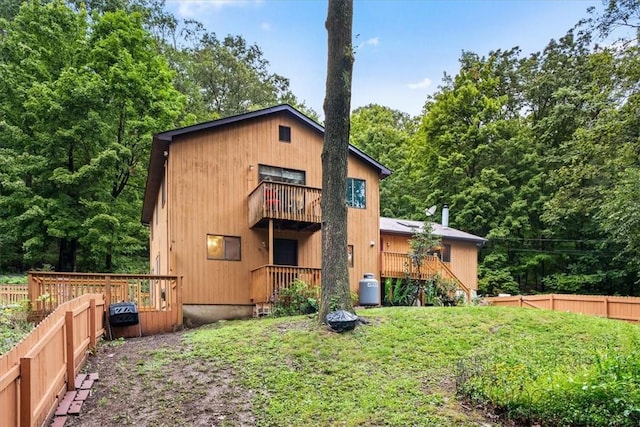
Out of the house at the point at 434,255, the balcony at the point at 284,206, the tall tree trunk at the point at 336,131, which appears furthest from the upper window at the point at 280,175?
the tall tree trunk at the point at 336,131

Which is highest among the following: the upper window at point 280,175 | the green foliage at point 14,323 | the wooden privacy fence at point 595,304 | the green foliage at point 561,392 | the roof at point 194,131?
the roof at point 194,131

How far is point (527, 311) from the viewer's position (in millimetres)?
11125

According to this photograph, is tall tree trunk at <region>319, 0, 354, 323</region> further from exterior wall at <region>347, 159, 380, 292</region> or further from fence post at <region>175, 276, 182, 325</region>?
exterior wall at <region>347, 159, 380, 292</region>

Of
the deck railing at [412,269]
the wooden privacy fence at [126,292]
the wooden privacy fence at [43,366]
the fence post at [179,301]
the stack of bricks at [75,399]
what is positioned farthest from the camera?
the deck railing at [412,269]

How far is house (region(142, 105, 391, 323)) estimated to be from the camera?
12969 mm

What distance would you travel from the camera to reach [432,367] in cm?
711

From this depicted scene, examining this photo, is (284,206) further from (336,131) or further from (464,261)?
(464,261)

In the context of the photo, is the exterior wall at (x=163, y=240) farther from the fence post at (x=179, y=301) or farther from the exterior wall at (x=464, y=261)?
the exterior wall at (x=464, y=261)

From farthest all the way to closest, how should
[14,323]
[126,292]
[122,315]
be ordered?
[126,292] → [122,315] → [14,323]

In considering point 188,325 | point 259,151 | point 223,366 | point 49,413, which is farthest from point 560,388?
point 259,151

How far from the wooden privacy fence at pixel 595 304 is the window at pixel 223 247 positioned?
38.6ft

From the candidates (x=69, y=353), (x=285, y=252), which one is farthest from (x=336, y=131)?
(x=69, y=353)

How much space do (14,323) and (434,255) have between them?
519 inches

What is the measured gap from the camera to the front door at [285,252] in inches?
577
